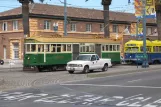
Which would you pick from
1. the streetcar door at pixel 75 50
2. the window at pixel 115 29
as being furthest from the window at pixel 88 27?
the streetcar door at pixel 75 50

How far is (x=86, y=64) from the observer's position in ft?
102

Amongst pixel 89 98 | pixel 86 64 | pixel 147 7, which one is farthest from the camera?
pixel 147 7

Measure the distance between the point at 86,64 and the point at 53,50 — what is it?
5.94m

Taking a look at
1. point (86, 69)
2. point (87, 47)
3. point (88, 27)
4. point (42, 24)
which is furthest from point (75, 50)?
point (88, 27)

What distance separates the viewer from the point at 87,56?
106ft

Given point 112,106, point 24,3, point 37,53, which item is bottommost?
point 112,106

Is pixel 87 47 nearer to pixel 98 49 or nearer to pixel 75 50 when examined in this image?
pixel 98 49

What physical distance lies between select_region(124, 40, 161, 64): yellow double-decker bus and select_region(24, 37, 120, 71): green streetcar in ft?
27.4

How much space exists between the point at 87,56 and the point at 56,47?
16.8 ft

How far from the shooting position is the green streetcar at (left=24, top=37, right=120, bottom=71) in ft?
115

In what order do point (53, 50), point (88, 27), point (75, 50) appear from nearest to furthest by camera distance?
point (53, 50) < point (75, 50) < point (88, 27)

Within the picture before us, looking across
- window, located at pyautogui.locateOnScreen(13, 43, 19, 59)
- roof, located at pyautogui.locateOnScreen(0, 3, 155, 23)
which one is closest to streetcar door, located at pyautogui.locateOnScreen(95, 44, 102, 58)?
roof, located at pyautogui.locateOnScreen(0, 3, 155, 23)

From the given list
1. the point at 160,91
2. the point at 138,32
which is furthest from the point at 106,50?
the point at 160,91

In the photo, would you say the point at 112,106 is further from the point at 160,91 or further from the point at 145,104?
the point at 160,91
